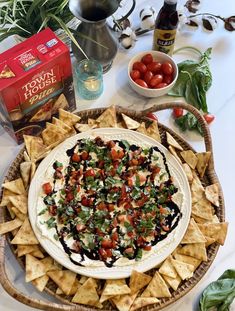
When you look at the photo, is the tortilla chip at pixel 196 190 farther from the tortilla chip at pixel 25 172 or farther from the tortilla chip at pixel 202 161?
the tortilla chip at pixel 25 172

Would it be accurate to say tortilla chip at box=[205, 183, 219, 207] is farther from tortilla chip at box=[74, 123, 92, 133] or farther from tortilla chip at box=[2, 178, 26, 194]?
tortilla chip at box=[2, 178, 26, 194]

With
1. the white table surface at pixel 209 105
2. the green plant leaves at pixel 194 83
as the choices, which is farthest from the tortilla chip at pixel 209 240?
the green plant leaves at pixel 194 83

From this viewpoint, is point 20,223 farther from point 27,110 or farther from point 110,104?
point 110,104

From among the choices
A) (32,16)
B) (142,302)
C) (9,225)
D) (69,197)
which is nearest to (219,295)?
(142,302)

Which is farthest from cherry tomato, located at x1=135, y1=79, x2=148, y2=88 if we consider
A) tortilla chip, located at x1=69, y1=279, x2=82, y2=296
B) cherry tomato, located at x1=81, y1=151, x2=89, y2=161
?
tortilla chip, located at x1=69, y1=279, x2=82, y2=296

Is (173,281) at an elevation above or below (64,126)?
below

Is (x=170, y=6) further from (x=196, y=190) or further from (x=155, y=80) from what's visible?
(x=196, y=190)

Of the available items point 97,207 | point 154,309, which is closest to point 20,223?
point 97,207
